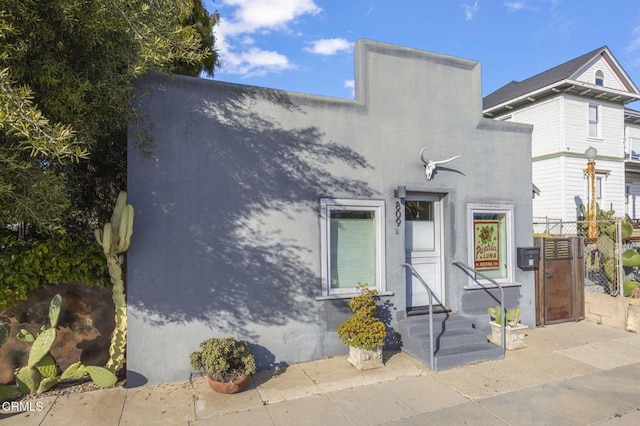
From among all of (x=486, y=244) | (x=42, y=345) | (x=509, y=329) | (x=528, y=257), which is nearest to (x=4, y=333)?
(x=42, y=345)

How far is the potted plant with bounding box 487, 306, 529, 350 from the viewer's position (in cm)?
570

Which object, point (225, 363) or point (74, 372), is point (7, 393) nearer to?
point (74, 372)

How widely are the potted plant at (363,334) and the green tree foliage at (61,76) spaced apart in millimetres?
3629

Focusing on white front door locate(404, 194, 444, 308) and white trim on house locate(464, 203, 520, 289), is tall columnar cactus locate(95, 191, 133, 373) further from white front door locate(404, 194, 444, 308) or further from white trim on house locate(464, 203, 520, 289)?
white trim on house locate(464, 203, 520, 289)

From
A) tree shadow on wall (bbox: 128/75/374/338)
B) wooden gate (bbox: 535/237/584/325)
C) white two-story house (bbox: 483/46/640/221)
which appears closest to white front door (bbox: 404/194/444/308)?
tree shadow on wall (bbox: 128/75/374/338)

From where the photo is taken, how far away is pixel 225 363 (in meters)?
4.29

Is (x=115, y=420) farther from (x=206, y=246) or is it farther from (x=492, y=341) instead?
(x=492, y=341)

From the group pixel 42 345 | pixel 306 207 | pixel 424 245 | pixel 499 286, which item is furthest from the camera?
pixel 424 245

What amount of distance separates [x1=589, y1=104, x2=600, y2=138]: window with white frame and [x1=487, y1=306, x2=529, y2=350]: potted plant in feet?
43.0

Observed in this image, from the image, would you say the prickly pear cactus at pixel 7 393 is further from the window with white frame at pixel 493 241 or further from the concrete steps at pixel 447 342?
the window with white frame at pixel 493 241

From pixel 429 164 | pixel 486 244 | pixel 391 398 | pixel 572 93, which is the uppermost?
pixel 572 93

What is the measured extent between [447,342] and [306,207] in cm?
288

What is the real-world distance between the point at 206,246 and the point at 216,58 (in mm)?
6284

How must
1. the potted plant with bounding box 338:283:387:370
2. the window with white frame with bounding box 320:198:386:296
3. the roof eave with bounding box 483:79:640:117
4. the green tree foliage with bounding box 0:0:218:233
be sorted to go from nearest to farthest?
the green tree foliage with bounding box 0:0:218:233 → the potted plant with bounding box 338:283:387:370 → the window with white frame with bounding box 320:198:386:296 → the roof eave with bounding box 483:79:640:117
